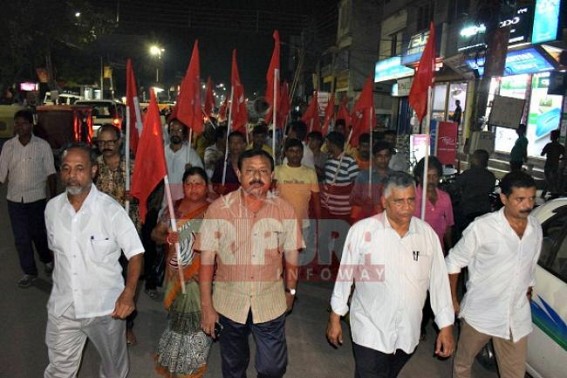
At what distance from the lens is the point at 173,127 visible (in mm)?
8320

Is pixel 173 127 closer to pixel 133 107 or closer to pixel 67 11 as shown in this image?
pixel 133 107

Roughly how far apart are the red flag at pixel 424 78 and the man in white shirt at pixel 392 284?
2.26m

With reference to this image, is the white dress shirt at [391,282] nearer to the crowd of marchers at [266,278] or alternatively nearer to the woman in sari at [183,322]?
the crowd of marchers at [266,278]

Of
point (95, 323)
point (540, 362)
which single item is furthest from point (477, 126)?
point (95, 323)

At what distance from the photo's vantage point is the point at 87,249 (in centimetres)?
329

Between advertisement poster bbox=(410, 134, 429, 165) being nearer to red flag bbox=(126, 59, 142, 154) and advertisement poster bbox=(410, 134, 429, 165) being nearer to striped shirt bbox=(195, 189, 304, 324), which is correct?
red flag bbox=(126, 59, 142, 154)

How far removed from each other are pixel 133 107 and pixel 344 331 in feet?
10.2

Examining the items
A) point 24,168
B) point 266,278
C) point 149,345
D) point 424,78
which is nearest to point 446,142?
point 424,78

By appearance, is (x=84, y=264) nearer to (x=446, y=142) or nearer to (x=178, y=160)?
(x=178, y=160)

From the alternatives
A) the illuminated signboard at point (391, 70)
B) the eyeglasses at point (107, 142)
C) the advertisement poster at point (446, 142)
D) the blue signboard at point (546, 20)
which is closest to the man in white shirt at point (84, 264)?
the eyeglasses at point (107, 142)

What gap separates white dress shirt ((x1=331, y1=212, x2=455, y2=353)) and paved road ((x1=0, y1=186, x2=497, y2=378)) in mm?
1585

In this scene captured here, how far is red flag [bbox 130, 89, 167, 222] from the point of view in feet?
13.8

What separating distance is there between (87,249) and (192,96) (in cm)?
380

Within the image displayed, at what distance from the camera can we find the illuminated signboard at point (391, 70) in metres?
26.7
